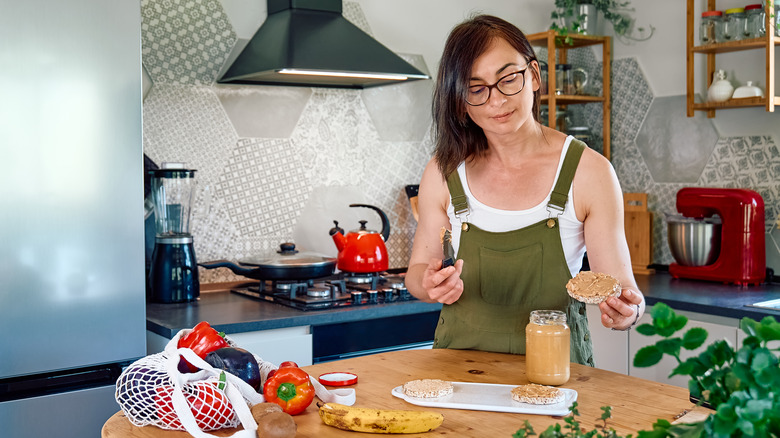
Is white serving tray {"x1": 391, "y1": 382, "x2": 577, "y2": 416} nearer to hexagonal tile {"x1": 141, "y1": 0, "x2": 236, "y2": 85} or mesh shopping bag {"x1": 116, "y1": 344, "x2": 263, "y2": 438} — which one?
mesh shopping bag {"x1": 116, "y1": 344, "x2": 263, "y2": 438}

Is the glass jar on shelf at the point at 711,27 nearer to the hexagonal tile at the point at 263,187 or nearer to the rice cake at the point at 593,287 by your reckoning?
the hexagonal tile at the point at 263,187

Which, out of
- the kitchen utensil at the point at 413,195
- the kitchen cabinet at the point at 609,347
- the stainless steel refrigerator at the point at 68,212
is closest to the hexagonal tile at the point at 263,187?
the kitchen utensil at the point at 413,195

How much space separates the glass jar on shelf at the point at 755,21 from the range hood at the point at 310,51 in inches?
52.1

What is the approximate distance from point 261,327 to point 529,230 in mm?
1033

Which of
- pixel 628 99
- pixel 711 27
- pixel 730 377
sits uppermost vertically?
pixel 711 27

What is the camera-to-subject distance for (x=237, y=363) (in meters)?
1.36

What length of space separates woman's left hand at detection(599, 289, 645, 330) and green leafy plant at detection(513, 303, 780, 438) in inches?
31.4

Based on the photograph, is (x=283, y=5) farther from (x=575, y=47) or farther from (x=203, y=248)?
(x=575, y=47)

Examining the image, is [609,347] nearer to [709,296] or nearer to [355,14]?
[709,296]

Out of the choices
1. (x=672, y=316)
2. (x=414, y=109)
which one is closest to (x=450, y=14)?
(x=414, y=109)

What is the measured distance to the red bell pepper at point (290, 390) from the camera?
132cm

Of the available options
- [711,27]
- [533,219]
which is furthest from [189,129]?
[711,27]

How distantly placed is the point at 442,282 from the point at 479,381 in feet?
0.73

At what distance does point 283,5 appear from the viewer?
311 centimetres
